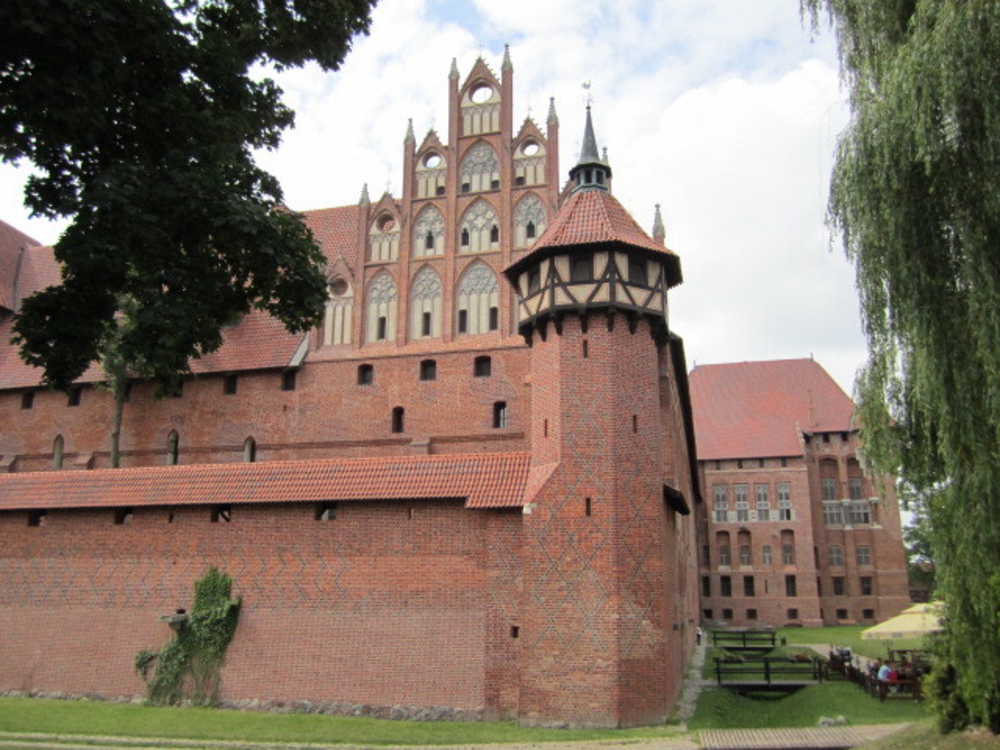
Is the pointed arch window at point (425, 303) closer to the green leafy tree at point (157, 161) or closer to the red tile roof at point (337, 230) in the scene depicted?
the red tile roof at point (337, 230)

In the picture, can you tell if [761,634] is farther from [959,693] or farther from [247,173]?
[247,173]

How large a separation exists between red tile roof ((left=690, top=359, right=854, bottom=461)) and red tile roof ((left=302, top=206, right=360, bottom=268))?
1062 inches

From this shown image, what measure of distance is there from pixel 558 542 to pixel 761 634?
20.3 m

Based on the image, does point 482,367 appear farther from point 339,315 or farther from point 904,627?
point 904,627

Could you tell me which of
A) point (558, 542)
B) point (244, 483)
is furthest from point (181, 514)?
point (558, 542)

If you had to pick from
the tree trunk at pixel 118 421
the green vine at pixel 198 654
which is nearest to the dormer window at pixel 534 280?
the green vine at pixel 198 654

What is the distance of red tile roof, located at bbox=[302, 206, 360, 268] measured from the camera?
77.2ft

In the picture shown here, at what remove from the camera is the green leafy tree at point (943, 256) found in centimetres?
828

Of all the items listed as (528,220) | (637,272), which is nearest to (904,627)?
(637,272)

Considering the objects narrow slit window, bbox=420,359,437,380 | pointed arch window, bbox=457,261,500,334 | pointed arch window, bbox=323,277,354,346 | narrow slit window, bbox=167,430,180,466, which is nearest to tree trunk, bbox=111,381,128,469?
narrow slit window, bbox=167,430,180,466

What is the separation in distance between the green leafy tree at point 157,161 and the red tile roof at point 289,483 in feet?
19.4

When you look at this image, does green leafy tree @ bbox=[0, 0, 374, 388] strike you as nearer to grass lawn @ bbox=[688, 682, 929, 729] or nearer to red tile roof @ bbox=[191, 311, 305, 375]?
grass lawn @ bbox=[688, 682, 929, 729]

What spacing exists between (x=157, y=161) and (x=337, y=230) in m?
14.8

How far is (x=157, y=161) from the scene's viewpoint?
10031 millimetres
